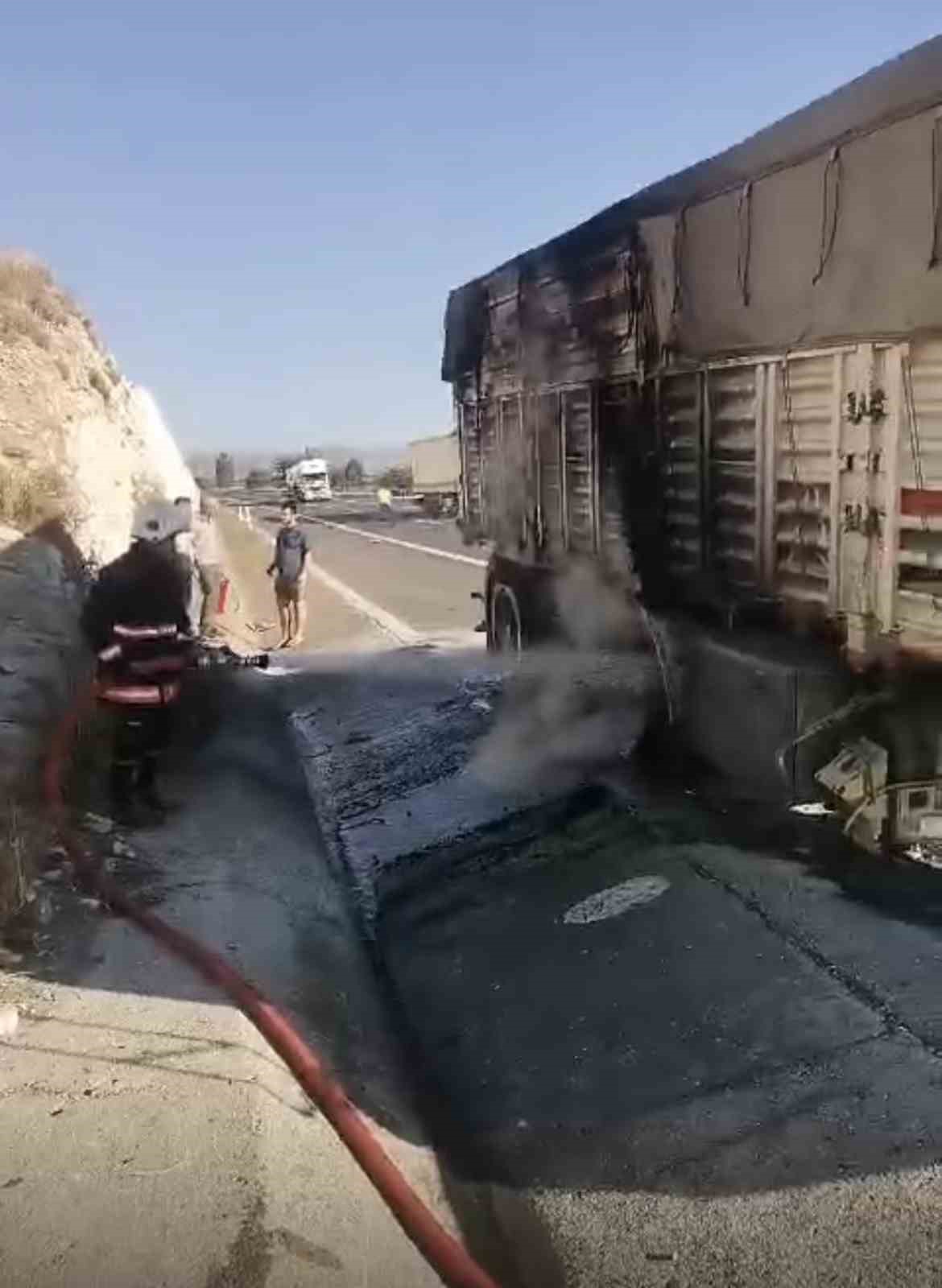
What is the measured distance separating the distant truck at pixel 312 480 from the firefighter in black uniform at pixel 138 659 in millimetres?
56892

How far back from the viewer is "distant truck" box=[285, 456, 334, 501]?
217 feet

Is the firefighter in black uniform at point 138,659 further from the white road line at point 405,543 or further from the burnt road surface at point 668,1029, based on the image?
the white road line at point 405,543

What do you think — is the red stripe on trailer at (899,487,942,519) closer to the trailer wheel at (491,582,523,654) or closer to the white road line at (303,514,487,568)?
the trailer wheel at (491,582,523,654)

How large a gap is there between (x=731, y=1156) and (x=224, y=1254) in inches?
57.2

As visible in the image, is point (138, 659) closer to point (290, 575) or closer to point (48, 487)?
point (290, 575)

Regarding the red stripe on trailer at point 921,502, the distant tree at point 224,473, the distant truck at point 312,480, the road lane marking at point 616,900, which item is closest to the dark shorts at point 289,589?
the road lane marking at point 616,900

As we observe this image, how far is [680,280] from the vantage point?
6.27m

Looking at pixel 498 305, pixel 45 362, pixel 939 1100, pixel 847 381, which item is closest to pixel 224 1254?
pixel 939 1100

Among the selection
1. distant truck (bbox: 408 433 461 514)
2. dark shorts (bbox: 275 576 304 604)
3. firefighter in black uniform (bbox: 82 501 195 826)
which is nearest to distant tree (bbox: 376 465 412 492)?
distant truck (bbox: 408 433 461 514)

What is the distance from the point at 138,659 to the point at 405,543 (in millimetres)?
25526

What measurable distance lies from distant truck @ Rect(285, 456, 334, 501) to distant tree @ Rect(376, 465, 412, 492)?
3454 millimetres

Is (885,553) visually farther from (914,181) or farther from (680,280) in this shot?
(680,280)

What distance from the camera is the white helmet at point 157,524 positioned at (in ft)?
27.7

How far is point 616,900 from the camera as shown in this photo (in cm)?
554
